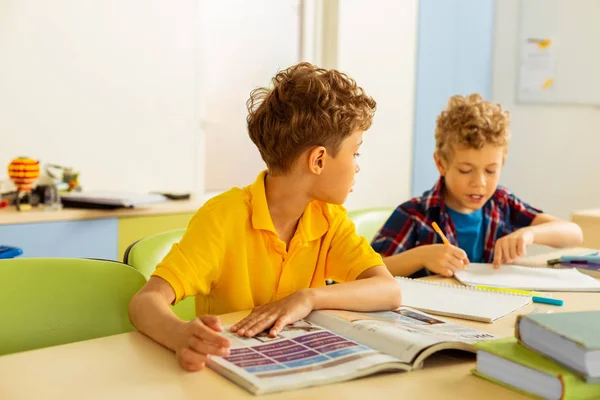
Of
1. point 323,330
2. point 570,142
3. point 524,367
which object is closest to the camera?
point 524,367

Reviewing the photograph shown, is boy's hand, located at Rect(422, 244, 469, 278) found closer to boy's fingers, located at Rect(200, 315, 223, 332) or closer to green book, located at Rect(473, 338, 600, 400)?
green book, located at Rect(473, 338, 600, 400)

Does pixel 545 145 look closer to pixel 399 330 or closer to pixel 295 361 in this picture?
pixel 399 330

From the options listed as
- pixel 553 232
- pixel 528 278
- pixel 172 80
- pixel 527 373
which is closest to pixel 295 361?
pixel 527 373

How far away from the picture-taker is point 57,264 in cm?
139

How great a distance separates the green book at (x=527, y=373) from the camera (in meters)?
0.91

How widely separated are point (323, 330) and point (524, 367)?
0.33m

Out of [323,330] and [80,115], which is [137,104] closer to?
[80,115]

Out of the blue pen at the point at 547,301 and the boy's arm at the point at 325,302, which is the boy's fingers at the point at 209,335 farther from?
the blue pen at the point at 547,301

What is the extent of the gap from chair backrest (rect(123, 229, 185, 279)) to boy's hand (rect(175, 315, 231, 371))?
1.95 ft

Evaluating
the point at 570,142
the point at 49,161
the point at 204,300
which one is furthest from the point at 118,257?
the point at 570,142

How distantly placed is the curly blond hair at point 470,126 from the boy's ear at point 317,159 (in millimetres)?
731

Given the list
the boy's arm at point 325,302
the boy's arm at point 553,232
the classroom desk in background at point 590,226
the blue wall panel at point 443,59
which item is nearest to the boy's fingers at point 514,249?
the boy's arm at point 553,232

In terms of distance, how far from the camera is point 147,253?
165cm

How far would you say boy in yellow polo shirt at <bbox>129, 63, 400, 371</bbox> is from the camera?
139 cm
